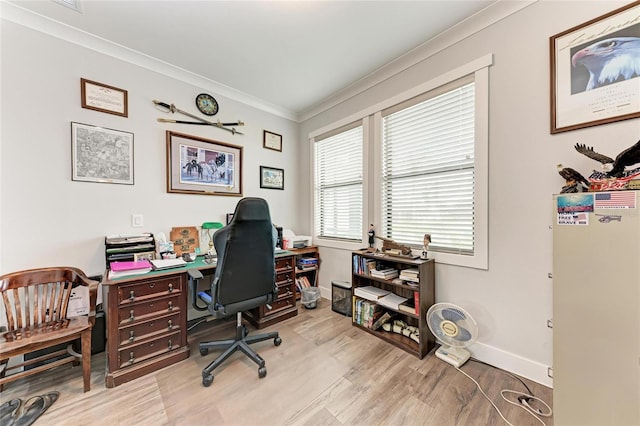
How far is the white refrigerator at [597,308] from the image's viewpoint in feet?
3.34

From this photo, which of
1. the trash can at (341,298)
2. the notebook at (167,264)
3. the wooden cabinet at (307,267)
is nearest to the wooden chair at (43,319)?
the notebook at (167,264)

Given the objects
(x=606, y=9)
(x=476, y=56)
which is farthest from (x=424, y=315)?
(x=606, y=9)

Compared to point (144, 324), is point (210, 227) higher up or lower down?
higher up

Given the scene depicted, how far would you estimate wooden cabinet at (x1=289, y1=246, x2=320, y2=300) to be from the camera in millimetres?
3185

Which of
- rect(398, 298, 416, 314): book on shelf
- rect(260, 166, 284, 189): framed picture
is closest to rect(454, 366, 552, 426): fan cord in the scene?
rect(398, 298, 416, 314): book on shelf

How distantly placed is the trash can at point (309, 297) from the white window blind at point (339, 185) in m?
0.80

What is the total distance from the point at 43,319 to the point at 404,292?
300cm

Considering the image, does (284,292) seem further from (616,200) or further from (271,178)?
(616,200)

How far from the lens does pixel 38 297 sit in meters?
1.70

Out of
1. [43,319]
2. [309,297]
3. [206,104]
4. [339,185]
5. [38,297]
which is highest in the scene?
[206,104]

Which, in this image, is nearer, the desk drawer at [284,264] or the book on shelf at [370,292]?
the book on shelf at [370,292]

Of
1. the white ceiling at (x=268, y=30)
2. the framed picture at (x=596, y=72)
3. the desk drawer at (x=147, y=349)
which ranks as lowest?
the desk drawer at (x=147, y=349)

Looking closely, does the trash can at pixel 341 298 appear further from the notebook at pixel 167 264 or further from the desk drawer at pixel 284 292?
the notebook at pixel 167 264

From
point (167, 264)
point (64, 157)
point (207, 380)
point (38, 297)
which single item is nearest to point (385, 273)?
point (207, 380)
